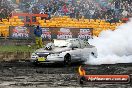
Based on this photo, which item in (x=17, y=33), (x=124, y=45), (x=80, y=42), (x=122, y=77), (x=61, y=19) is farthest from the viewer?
(x=61, y=19)

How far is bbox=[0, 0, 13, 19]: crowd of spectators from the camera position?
116 ft

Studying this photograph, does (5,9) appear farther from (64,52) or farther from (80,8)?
(64,52)

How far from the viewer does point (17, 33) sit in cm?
3266

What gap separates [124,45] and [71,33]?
7.97 meters

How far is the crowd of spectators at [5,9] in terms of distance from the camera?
35.4 metres

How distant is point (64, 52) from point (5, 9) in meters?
14.8

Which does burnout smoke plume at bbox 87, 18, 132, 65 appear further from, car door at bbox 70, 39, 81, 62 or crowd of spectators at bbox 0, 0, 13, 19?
crowd of spectators at bbox 0, 0, 13, 19

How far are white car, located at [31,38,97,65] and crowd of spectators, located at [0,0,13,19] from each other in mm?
12914

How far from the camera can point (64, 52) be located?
22.0 m

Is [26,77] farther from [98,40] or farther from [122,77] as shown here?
[98,40]

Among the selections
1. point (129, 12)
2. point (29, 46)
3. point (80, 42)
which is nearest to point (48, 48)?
point (80, 42)

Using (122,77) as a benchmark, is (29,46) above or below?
below

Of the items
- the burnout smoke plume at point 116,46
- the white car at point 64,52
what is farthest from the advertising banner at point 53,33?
the white car at point 64,52

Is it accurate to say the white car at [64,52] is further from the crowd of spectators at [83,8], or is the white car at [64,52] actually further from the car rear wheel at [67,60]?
the crowd of spectators at [83,8]
